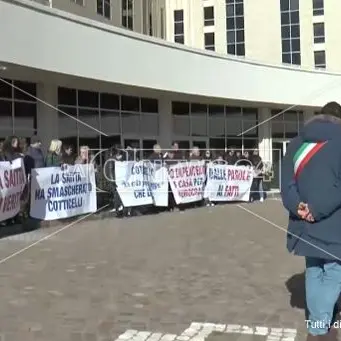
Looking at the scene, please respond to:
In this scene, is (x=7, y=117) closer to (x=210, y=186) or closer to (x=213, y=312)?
(x=210, y=186)

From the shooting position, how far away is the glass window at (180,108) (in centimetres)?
2795

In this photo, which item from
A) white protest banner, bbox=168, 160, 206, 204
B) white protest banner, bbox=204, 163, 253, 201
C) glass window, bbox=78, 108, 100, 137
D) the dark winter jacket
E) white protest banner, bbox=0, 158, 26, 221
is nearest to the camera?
the dark winter jacket

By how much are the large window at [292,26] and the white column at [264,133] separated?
36278 millimetres

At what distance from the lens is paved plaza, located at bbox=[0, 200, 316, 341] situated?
5883 mm

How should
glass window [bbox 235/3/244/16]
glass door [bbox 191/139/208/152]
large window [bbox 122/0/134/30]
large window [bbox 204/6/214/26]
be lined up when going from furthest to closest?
large window [bbox 204/6/214/26] → glass window [bbox 235/3/244/16] → large window [bbox 122/0/134/30] → glass door [bbox 191/139/208/152]

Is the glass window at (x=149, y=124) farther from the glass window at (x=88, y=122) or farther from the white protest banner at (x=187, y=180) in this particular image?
the white protest banner at (x=187, y=180)

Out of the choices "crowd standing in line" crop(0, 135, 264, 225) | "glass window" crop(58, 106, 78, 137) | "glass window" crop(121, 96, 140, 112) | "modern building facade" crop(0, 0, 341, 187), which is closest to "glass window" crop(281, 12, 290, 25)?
"modern building facade" crop(0, 0, 341, 187)

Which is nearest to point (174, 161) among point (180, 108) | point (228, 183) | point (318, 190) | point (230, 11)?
point (228, 183)

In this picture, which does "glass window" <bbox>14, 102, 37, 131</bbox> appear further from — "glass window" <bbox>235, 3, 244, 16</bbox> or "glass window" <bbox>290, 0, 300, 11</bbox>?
"glass window" <bbox>235, 3, 244, 16</bbox>

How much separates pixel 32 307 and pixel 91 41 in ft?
47.4

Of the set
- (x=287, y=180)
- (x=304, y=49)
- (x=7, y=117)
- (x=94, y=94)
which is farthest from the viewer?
(x=304, y=49)

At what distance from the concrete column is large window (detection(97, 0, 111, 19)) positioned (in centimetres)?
1014

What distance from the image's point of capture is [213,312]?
21.2 ft

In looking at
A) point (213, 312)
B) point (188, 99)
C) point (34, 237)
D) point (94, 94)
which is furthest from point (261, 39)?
point (213, 312)
